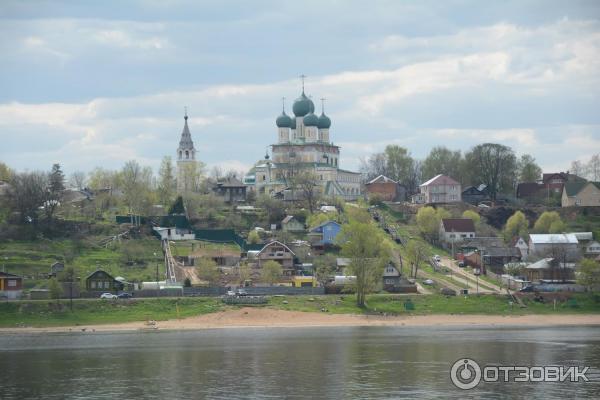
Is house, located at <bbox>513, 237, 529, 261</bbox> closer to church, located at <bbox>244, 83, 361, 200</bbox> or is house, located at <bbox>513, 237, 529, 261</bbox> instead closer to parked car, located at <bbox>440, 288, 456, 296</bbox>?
parked car, located at <bbox>440, 288, 456, 296</bbox>

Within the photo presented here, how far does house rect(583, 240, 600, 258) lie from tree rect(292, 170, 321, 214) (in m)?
32.6

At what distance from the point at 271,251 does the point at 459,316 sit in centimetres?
2209

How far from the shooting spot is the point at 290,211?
124062mm

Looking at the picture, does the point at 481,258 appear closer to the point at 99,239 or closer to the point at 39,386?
the point at 99,239

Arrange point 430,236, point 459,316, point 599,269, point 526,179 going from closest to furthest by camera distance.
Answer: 1. point 459,316
2. point 599,269
3. point 430,236
4. point 526,179

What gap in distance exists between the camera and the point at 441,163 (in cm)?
16400

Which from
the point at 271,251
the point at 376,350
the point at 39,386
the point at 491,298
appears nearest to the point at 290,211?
the point at 271,251

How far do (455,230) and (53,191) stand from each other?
42569mm

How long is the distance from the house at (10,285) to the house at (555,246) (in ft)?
157

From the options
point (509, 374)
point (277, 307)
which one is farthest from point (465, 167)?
point (509, 374)

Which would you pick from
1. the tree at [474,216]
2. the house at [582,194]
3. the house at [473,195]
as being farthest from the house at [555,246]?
the house at [473,195]

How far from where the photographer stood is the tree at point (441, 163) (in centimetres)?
16100

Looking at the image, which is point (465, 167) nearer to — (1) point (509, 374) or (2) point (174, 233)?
(2) point (174, 233)

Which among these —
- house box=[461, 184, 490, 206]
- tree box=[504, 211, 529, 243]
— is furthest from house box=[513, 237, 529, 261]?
house box=[461, 184, 490, 206]
